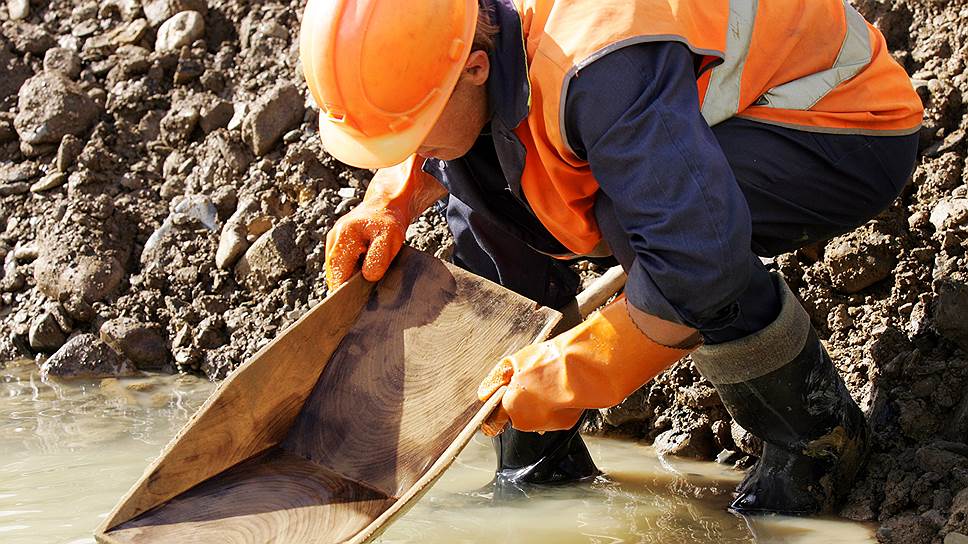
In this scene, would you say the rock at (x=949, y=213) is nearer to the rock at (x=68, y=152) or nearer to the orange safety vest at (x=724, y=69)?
the orange safety vest at (x=724, y=69)

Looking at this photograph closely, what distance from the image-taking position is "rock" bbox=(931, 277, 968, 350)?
2.94 m

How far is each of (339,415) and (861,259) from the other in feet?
5.19

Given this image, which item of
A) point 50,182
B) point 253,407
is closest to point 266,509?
point 253,407

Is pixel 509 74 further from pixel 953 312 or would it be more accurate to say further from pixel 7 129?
pixel 7 129

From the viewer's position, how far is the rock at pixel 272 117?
14.8ft

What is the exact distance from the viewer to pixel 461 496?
3.10 meters

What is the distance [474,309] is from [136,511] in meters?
0.95

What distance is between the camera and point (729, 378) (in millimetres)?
2654

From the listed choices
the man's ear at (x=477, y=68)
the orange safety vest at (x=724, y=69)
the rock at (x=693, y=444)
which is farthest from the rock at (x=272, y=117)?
the man's ear at (x=477, y=68)

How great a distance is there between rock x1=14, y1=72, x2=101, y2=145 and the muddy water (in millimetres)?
1491

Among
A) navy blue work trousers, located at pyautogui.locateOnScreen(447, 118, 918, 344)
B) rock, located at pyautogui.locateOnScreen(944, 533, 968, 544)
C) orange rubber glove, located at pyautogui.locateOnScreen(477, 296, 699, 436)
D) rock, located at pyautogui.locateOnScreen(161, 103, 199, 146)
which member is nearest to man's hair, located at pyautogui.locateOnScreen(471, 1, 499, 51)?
navy blue work trousers, located at pyautogui.locateOnScreen(447, 118, 918, 344)

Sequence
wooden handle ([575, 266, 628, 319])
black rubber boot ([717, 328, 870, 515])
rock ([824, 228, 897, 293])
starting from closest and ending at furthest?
black rubber boot ([717, 328, 870, 515]), wooden handle ([575, 266, 628, 319]), rock ([824, 228, 897, 293])

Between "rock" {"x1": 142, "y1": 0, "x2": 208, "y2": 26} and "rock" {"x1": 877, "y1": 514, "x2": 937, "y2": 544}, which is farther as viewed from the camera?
"rock" {"x1": 142, "y1": 0, "x2": 208, "y2": 26}

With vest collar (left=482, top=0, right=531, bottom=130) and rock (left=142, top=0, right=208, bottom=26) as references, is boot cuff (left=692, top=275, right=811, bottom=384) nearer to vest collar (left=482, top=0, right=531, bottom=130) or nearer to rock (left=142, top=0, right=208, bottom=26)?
vest collar (left=482, top=0, right=531, bottom=130)
